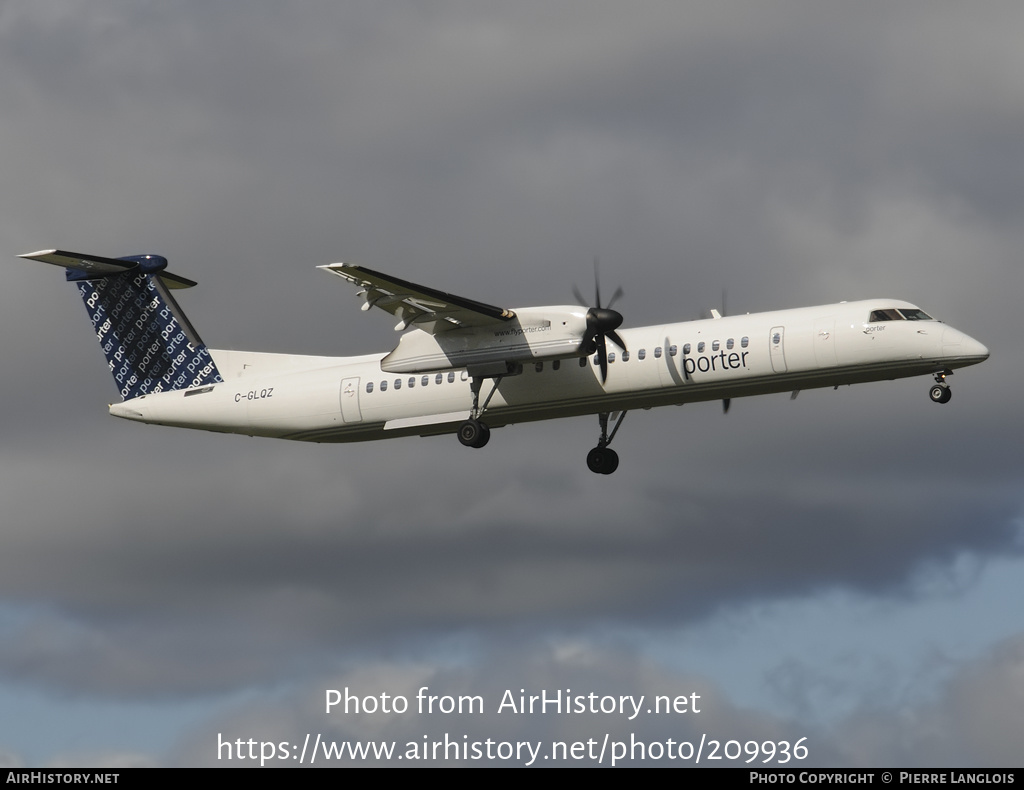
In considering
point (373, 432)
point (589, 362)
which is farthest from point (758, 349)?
point (373, 432)

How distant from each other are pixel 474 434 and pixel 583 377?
2.70m

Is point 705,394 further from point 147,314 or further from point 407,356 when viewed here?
point 147,314

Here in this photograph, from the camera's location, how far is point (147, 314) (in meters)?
36.7

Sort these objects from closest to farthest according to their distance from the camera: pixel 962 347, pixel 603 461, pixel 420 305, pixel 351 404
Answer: pixel 962 347, pixel 420 305, pixel 351 404, pixel 603 461

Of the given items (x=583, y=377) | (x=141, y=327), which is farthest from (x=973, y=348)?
(x=141, y=327)

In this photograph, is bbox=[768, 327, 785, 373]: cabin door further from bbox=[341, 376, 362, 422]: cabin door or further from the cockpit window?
bbox=[341, 376, 362, 422]: cabin door

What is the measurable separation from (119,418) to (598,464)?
11531mm

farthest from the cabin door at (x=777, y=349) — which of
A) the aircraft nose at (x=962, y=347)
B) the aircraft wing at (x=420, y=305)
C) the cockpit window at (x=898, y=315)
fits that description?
the aircraft wing at (x=420, y=305)

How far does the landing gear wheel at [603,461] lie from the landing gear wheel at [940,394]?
26.8ft

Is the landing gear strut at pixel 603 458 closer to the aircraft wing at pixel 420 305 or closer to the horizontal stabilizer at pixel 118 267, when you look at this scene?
the aircraft wing at pixel 420 305

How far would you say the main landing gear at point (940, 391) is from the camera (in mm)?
29719

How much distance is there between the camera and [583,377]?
105 feet

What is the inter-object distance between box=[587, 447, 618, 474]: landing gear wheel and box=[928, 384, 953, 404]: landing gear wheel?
817 cm

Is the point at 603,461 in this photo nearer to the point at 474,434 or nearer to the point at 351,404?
the point at 474,434
